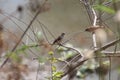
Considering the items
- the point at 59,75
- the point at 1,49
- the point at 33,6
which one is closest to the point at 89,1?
the point at 33,6

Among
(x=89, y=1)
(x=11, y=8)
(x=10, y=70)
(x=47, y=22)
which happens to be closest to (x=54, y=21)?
(x=47, y=22)

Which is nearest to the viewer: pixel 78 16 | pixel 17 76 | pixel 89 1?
pixel 17 76

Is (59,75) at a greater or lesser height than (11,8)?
greater

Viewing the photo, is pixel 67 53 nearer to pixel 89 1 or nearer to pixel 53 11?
pixel 53 11

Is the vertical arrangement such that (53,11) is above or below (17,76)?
below

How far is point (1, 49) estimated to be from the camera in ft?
4.13

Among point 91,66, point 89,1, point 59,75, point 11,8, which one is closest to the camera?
point 59,75

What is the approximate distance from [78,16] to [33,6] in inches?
159

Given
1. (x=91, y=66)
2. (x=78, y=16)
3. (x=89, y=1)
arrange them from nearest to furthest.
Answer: (x=89, y=1) < (x=91, y=66) < (x=78, y=16)

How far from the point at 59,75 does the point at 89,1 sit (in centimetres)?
37

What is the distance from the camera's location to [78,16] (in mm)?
5477

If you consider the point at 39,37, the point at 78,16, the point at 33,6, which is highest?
the point at 33,6

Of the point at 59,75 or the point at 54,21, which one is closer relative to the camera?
the point at 59,75

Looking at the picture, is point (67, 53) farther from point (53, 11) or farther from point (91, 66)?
point (53, 11)
